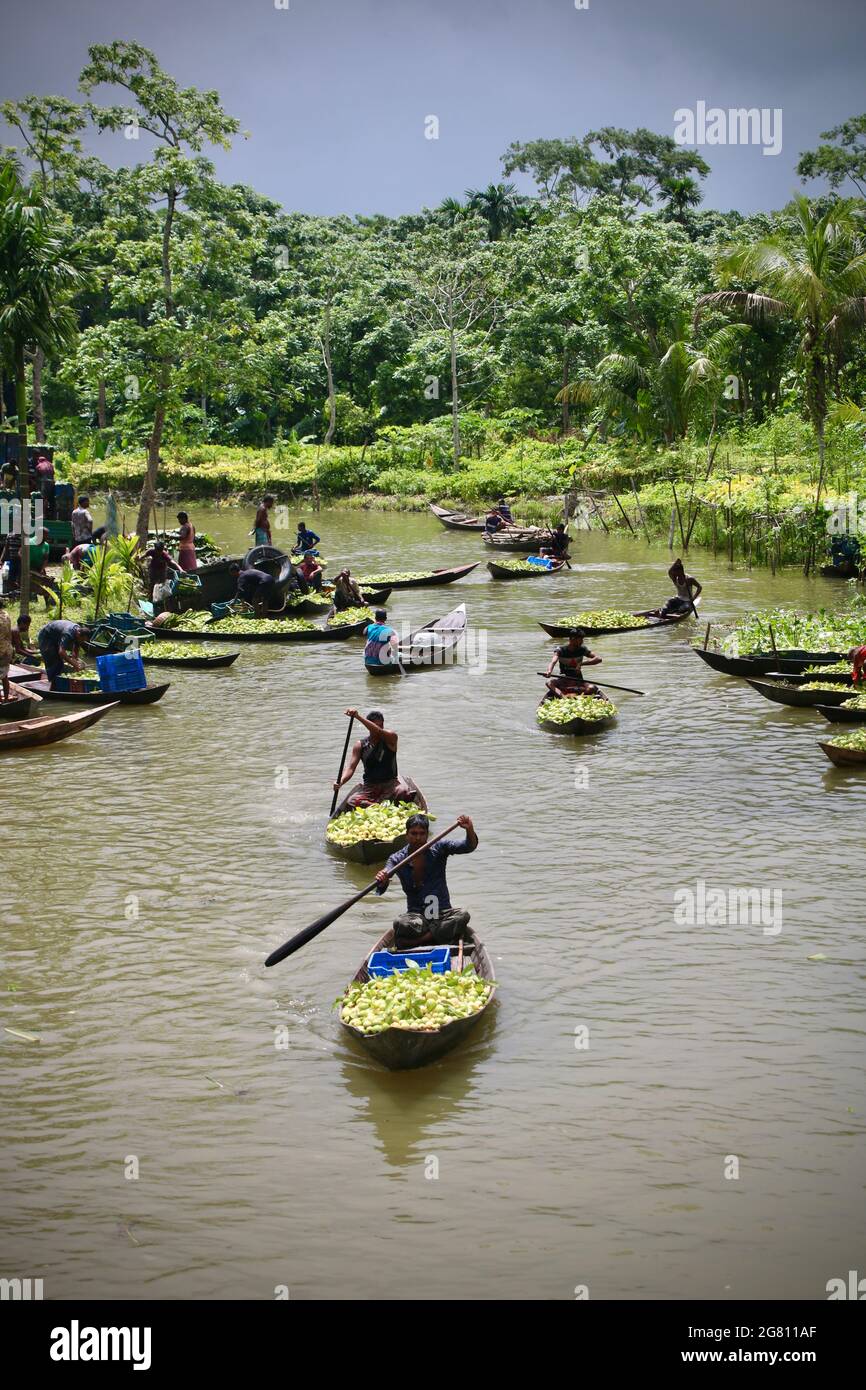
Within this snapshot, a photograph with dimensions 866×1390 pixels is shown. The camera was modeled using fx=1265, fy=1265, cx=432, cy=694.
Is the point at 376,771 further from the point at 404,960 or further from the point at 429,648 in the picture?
the point at 429,648

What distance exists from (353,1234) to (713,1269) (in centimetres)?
212

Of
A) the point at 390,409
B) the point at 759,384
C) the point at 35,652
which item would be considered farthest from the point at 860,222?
the point at 35,652

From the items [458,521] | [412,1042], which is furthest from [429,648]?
[458,521]

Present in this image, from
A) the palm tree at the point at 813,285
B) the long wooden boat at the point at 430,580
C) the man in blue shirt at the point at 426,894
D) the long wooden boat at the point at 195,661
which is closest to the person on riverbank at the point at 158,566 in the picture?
the long wooden boat at the point at 195,661

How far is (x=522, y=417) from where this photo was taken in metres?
56.7

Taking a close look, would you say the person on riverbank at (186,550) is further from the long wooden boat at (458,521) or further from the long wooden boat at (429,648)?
the long wooden boat at (458,521)

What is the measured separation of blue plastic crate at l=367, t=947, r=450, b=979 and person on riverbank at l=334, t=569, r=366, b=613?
58.4ft

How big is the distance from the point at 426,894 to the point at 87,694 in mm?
10852

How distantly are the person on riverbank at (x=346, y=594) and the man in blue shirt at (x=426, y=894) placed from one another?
17106 mm

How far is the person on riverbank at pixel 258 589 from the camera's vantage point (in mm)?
27328

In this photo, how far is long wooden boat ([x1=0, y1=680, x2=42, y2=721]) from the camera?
18766mm

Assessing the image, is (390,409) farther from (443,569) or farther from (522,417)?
(443,569)

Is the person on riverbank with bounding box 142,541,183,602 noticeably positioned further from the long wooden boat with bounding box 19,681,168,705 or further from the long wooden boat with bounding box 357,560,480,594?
the long wooden boat with bounding box 19,681,168,705

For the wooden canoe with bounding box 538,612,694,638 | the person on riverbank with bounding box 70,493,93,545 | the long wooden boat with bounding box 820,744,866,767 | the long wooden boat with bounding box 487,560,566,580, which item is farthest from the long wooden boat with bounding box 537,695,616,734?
the person on riverbank with bounding box 70,493,93,545
